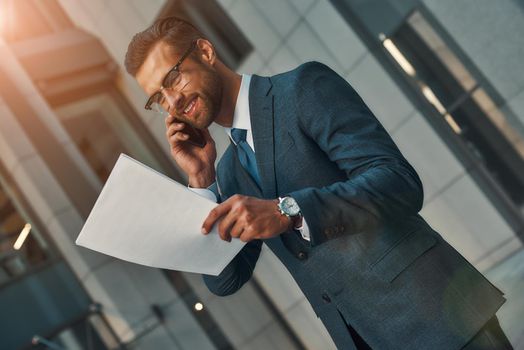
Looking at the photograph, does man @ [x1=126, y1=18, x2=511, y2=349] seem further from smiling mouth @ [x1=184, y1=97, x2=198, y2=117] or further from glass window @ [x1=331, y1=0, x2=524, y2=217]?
glass window @ [x1=331, y1=0, x2=524, y2=217]

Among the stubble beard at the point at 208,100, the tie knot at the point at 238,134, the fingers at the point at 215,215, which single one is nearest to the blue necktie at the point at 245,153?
the tie knot at the point at 238,134

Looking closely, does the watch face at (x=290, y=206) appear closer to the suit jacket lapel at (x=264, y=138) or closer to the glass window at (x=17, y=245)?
the suit jacket lapel at (x=264, y=138)

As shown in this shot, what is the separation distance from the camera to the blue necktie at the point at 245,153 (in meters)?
2.41

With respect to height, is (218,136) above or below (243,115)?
above

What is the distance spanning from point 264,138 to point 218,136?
30.3 feet

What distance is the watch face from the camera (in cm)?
175

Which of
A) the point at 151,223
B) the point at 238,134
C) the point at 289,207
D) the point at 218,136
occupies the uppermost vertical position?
the point at 218,136

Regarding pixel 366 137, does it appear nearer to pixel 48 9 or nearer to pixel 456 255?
pixel 456 255

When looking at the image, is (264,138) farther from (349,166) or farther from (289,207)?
(289,207)

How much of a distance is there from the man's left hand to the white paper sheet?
0.40 feet

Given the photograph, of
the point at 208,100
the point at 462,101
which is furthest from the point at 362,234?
the point at 462,101

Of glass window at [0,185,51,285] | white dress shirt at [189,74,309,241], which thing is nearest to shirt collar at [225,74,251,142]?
white dress shirt at [189,74,309,241]

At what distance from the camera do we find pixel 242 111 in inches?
96.0

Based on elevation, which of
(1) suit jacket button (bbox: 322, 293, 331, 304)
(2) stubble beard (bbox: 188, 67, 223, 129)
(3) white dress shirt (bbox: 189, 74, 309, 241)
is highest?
(2) stubble beard (bbox: 188, 67, 223, 129)
